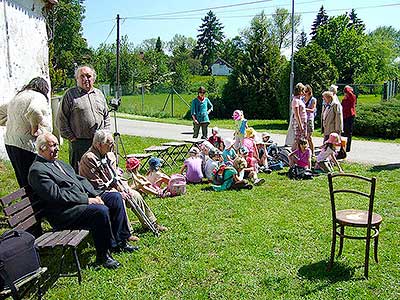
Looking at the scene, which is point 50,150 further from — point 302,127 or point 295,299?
point 302,127

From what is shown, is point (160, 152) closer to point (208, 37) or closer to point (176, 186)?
point (176, 186)

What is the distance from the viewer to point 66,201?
15.3 ft

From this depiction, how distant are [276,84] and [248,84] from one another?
1.47 meters

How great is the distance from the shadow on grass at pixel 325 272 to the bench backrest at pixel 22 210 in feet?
9.10

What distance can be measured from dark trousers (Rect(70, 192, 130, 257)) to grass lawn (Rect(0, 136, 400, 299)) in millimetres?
252

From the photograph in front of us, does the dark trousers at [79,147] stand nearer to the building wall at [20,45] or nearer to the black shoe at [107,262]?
the black shoe at [107,262]

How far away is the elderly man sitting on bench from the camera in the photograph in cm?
538

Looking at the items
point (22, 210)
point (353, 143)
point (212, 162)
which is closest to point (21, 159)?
point (22, 210)

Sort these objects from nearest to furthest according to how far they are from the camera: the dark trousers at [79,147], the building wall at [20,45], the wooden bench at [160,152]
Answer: the dark trousers at [79,147], the building wall at [20,45], the wooden bench at [160,152]

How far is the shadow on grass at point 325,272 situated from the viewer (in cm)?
454

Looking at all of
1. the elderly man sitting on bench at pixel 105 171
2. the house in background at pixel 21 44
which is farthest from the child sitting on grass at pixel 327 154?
the house in background at pixel 21 44

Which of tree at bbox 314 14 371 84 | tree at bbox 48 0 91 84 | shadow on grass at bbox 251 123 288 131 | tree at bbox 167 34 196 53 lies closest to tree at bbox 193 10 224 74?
tree at bbox 167 34 196 53

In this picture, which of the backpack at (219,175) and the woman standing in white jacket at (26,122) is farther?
the backpack at (219,175)

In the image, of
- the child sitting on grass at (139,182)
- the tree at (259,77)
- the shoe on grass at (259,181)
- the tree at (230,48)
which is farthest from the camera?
the tree at (230,48)
